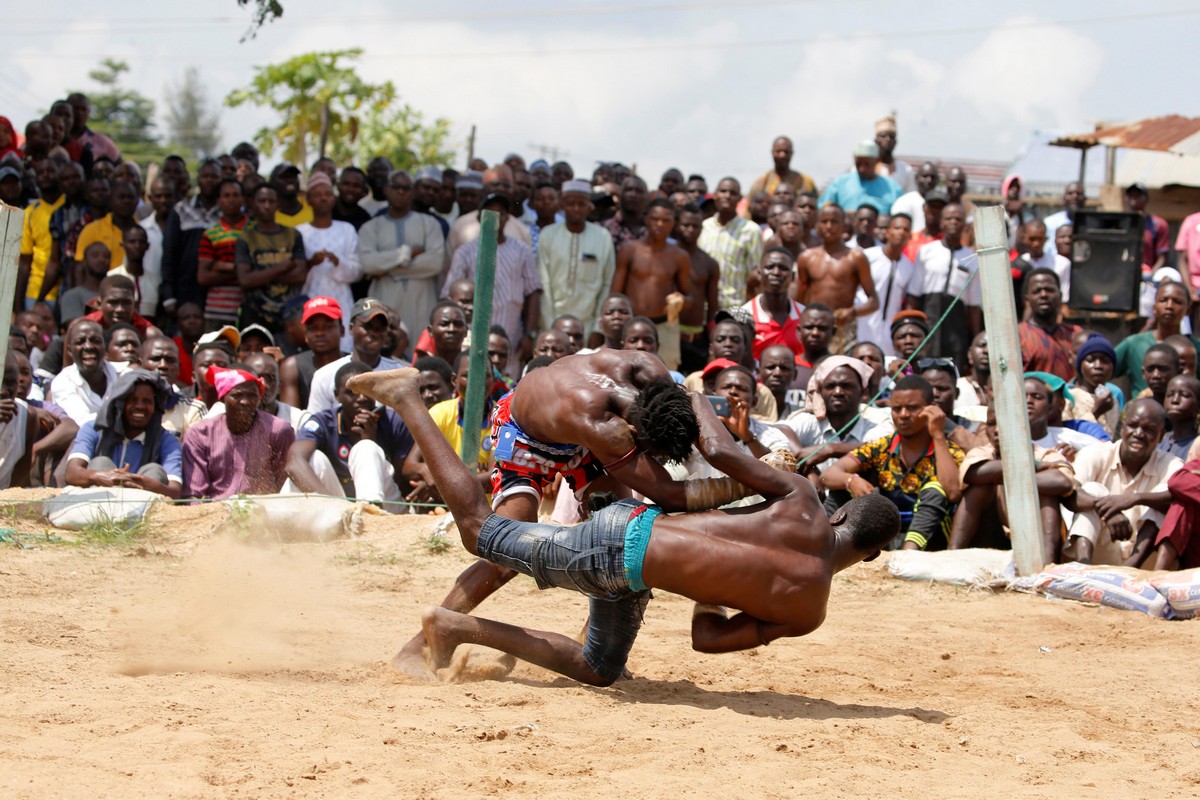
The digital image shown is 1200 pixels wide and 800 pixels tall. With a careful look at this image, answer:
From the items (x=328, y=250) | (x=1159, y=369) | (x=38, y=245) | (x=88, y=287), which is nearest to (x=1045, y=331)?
(x=1159, y=369)

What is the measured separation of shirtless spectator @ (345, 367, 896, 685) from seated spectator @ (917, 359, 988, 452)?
3367 mm

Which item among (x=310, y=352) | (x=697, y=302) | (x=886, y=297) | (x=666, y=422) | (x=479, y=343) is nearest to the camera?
(x=666, y=422)

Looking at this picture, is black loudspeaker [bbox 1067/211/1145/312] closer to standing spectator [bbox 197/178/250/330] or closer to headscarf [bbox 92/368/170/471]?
standing spectator [bbox 197/178/250/330]

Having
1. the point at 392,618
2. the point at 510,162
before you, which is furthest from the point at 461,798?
the point at 510,162

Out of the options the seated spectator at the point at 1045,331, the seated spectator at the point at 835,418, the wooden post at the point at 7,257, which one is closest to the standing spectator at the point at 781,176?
the seated spectator at the point at 1045,331

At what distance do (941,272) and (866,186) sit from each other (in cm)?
206

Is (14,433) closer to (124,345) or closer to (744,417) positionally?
(124,345)

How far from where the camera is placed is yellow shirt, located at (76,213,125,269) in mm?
11016

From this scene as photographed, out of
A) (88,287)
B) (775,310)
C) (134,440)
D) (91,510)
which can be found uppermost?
(775,310)

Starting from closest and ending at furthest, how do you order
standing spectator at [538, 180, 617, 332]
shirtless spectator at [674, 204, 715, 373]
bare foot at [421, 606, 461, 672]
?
bare foot at [421, 606, 461, 672] < standing spectator at [538, 180, 617, 332] < shirtless spectator at [674, 204, 715, 373]

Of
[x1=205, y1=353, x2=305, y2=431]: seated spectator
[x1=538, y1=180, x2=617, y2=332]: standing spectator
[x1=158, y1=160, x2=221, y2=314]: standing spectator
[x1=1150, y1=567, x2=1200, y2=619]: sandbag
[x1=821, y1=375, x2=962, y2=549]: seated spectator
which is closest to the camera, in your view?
[x1=1150, y1=567, x2=1200, y2=619]: sandbag

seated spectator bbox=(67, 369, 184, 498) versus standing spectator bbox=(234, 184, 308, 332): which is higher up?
standing spectator bbox=(234, 184, 308, 332)

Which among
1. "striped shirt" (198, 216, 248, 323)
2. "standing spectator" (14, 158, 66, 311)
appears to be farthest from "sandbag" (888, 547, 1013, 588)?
"standing spectator" (14, 158, 66, 311)

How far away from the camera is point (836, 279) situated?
1116cm
